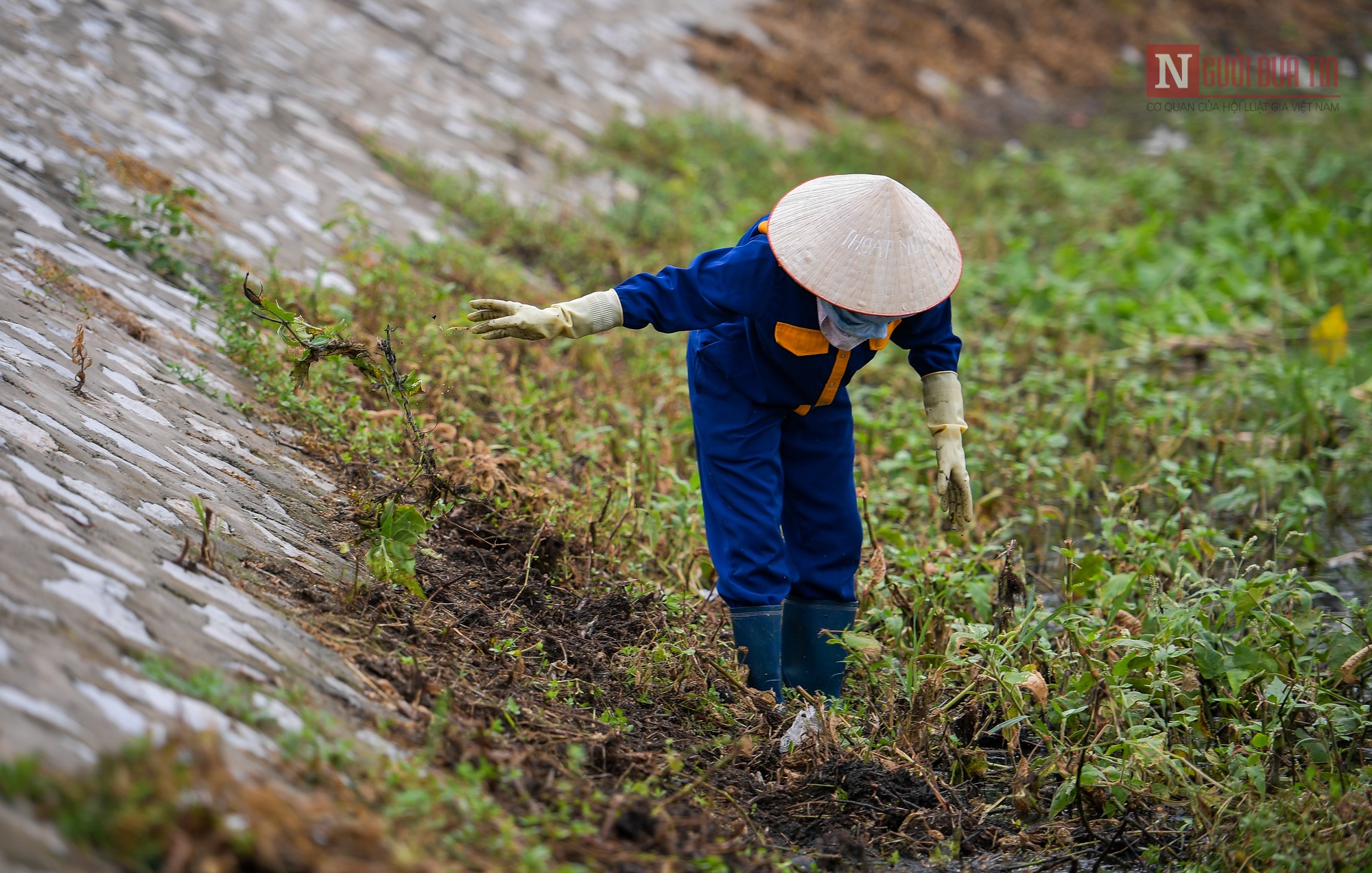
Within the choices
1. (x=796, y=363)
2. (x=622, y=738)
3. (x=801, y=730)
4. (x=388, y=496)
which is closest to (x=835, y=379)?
(x=796, y=363)

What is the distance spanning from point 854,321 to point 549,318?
742 millimetres

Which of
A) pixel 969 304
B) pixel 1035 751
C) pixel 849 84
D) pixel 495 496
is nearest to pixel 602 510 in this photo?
pixel 495 496

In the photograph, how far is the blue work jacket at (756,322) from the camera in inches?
109

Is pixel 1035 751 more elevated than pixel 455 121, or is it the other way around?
pixel 455 121

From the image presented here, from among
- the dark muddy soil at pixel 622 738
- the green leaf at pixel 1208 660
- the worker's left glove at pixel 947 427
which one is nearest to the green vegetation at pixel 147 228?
the dark muddy soil at pixel 622 738

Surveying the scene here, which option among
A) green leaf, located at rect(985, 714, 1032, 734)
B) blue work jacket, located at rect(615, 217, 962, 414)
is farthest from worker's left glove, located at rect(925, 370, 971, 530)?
green leaf, located at rect(985, 714, 1032, 734)

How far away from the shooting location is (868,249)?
2.66m

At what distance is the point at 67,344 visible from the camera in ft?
10.0

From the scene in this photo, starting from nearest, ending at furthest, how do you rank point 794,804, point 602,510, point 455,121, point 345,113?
1. point 794,804
2. point 602,510
3. point 345,113
4. point 455,121

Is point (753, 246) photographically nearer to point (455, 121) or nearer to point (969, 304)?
point (969, 304)

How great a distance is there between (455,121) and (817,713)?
206 inches

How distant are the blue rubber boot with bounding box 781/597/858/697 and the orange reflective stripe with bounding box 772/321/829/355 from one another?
74 centimetres

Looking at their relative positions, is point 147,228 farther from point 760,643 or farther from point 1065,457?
point 1065,457

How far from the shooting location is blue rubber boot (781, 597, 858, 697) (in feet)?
10.2
